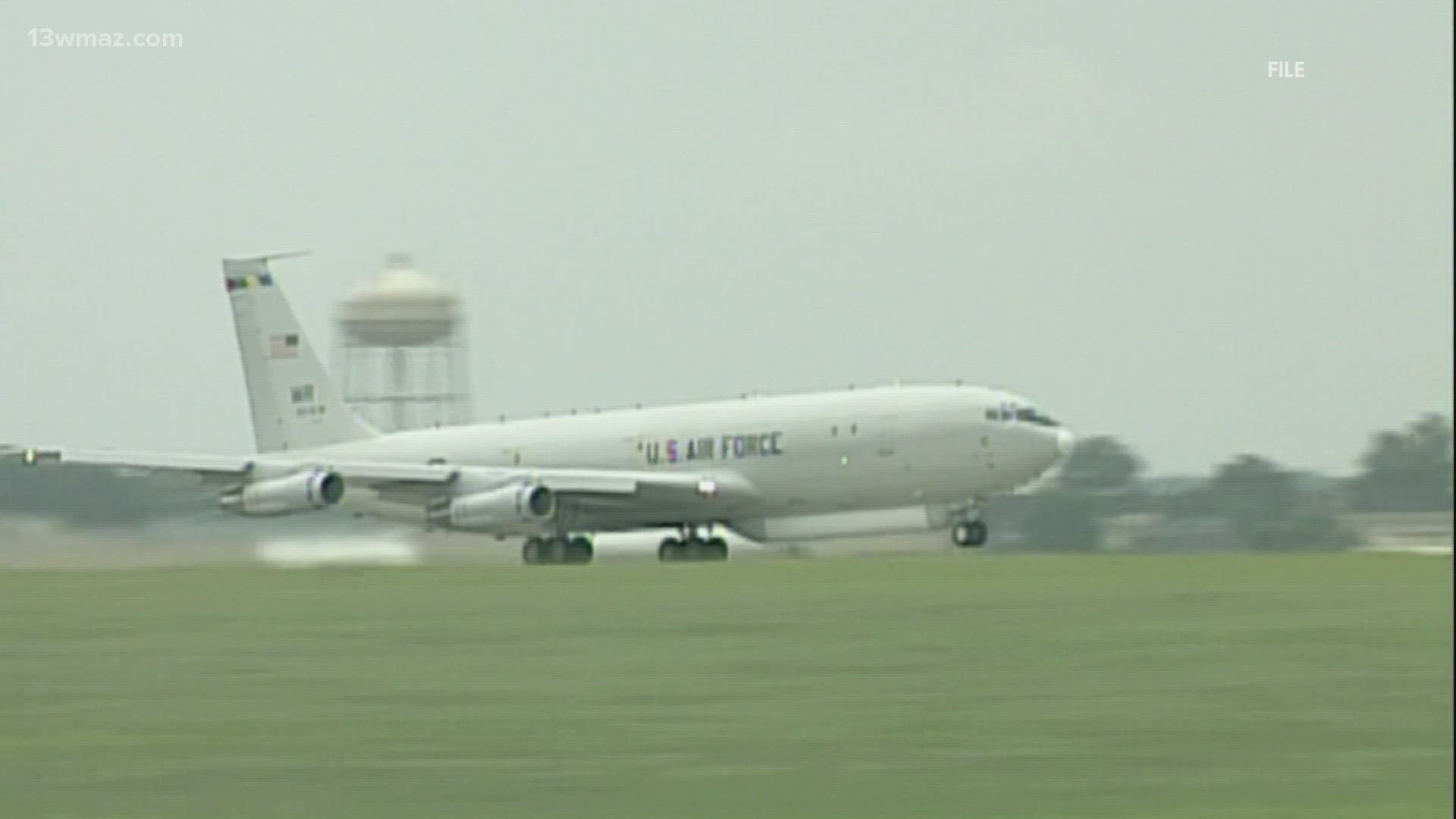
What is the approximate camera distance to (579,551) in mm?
51938

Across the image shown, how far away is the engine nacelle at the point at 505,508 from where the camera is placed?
51.1m

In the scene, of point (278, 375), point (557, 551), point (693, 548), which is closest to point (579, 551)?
point (557, 551)

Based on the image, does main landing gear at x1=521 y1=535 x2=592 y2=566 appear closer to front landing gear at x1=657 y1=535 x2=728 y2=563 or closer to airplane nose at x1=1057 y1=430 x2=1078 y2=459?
front landing gear at x1=657 y1=535 x2=728 y2=563

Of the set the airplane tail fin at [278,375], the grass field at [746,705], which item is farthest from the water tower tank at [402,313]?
the grass field at [746,705]

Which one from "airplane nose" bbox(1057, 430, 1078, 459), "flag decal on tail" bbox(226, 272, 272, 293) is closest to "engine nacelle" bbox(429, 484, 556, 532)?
"airplane nose" bbox(1057, 430, 1078, 459)

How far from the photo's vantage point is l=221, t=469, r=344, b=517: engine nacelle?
169 feet

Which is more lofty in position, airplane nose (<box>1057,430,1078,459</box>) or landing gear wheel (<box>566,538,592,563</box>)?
airplane nose (<box>1057,430,1078,459</box>)

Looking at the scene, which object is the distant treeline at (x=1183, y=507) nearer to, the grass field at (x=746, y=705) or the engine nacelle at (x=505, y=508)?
the engine nacelle at (x=505, y=508)

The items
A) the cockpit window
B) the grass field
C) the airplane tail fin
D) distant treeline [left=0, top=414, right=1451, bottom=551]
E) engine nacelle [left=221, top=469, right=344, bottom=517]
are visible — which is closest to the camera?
the grass field

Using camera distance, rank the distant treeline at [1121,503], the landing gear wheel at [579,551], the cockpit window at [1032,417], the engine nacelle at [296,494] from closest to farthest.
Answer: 1. the distant treeline at [1121,503]
2. the cockpit window at [1032,417]
3. the landing gear wheel at [579,551]
4. the engine nacelle at [296,494]

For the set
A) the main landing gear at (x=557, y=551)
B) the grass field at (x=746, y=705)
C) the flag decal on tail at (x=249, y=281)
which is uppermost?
the flag decal on tail at (x=249, y=281)

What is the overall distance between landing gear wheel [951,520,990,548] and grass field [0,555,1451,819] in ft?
69.2

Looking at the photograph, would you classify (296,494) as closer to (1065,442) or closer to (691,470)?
(691,470)

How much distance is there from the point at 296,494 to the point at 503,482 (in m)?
3.48
